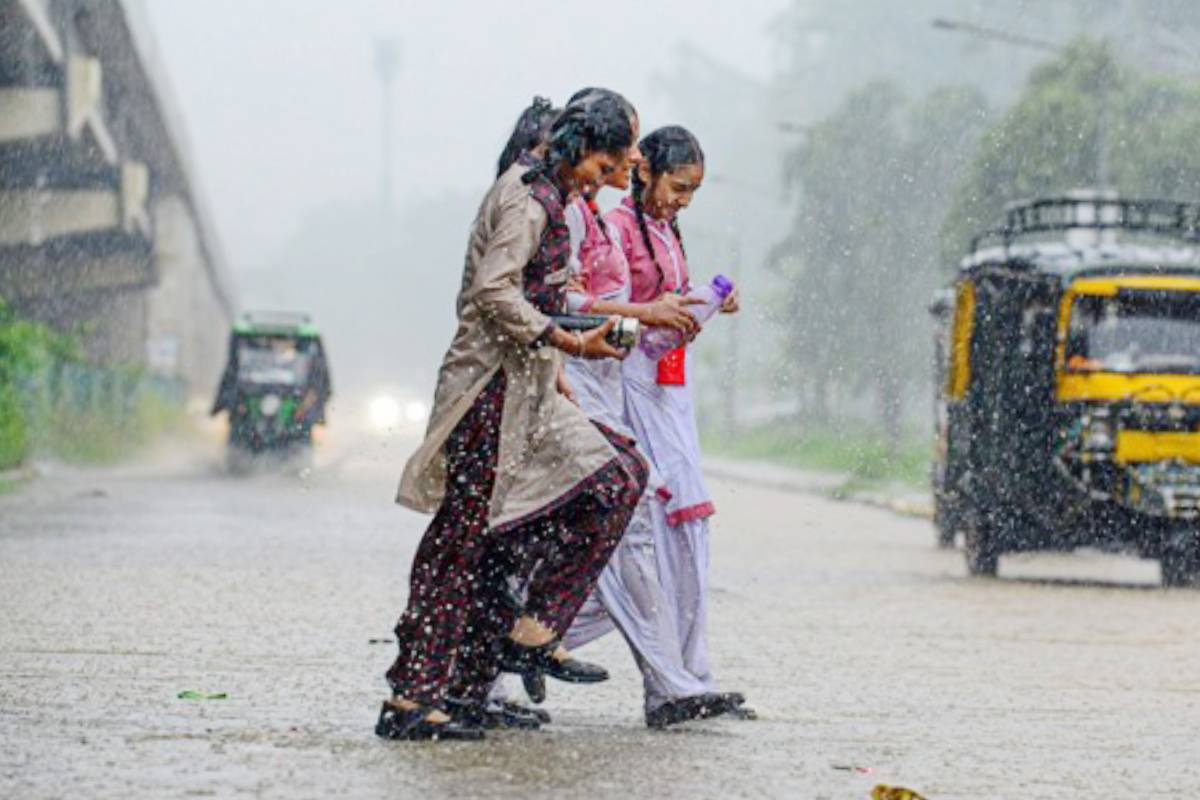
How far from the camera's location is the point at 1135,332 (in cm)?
1856

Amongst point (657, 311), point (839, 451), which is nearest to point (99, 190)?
point (839, 451)

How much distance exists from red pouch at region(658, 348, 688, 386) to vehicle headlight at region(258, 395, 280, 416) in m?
32.7

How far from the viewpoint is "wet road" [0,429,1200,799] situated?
7.19 metres

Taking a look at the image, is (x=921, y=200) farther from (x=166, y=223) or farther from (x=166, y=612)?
(x=166, y=612)

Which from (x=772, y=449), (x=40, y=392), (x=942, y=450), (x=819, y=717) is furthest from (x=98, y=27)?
(x=772, y=449)

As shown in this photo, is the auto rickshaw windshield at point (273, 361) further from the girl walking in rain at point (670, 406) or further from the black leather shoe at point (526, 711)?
the black leather shoe at point (526, 711)

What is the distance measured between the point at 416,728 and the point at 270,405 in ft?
111

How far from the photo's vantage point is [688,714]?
8336mm

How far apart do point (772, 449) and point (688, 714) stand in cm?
5488

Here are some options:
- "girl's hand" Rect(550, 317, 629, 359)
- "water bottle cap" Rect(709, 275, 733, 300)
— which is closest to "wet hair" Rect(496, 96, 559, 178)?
"girl's hand" Rect(550, 317, 629, 359)

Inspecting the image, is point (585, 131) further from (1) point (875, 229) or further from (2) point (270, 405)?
(1) point (875, 229)

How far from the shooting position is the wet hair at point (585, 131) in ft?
26.1

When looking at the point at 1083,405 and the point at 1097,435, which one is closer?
the point at 1097,435

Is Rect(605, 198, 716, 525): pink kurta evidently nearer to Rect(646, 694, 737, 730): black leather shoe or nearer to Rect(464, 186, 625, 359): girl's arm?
Rect(646, 694, 737, 730): black leather shoe
